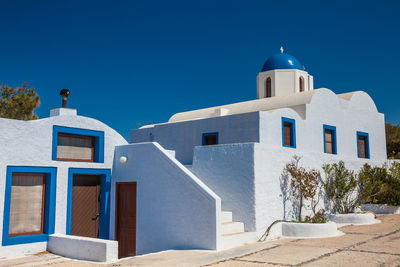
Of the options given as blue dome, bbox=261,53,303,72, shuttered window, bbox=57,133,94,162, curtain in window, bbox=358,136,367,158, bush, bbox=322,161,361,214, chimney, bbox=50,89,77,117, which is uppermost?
blue dome, bbox=261,53,303,72

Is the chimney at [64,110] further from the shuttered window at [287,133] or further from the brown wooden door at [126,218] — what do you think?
the shuttered window at [287,133]

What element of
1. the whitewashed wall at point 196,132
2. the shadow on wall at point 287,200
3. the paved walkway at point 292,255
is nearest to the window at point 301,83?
the whitewashed wall at point 196,132

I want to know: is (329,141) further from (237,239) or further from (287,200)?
(237,239)

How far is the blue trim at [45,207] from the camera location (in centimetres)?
1101

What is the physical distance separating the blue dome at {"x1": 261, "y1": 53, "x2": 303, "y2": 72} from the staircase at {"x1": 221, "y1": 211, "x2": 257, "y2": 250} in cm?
1228

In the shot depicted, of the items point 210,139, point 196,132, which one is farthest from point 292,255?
point 196,132

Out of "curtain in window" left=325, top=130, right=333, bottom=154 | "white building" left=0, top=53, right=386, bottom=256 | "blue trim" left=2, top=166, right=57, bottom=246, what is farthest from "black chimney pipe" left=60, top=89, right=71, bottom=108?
"curtain in window" left=325, top=130, right=333, bottom=154

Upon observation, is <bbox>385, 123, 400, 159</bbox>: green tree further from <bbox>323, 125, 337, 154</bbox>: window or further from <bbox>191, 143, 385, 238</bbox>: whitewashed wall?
<bbox>191, 143, 385, 238</bbox>: whitewashed wall

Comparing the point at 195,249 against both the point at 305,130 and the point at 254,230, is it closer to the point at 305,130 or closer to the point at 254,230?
the point at 254,230

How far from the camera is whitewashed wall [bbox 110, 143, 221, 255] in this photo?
400 inches

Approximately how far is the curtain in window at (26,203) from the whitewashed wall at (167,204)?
2.44 metres

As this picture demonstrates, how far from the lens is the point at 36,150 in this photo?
11789 millimetres

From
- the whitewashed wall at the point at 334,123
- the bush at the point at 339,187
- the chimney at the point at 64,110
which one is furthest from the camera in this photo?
the whitewashed wall at the point at 334,123

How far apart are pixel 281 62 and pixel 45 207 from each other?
14788 millimetres
